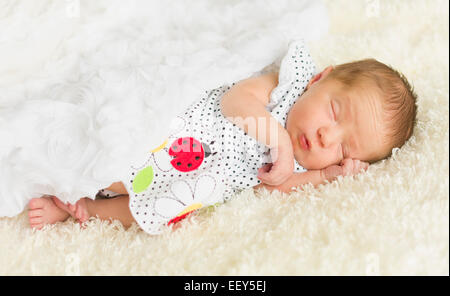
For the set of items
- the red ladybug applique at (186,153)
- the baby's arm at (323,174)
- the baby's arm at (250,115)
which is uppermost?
the baby's arm at (250,115)

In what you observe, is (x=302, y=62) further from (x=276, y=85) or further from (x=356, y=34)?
(x=356, y=34)

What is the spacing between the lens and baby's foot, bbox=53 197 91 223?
118cm

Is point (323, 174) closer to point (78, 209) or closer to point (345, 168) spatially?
point (345, 168)

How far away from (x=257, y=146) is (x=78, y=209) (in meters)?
0.53

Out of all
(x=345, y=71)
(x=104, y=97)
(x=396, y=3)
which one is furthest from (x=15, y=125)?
(x=396, y=3)

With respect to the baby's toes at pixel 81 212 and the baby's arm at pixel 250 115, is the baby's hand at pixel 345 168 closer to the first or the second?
the baby's arm at pixel 250 115

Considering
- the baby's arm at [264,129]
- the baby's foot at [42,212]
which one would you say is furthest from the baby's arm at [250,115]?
the baby's foot at [42,212]

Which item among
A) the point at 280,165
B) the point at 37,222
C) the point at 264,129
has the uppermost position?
the point at 264,129

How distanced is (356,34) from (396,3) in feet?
0.66

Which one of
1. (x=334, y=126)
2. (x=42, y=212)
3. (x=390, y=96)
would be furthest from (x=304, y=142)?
(x=42, y=212)

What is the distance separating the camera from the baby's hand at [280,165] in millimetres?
1202

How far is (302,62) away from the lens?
53.1 inches

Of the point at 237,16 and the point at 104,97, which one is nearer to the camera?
the point at 104,97

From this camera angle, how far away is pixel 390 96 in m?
1.19
